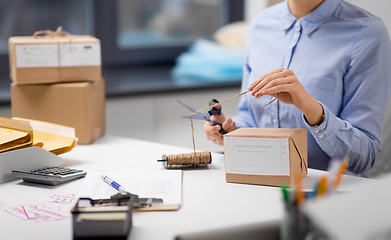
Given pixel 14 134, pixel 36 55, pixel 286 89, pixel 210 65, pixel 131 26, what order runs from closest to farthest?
pixel 286 89 → pixel 14 134 → pixel 36 55 → pixel 210 65 → pixel 131 26

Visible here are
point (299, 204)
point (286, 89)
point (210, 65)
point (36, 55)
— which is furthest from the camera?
point (210, 65)

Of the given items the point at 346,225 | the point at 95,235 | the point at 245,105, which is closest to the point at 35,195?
the point at 95,235

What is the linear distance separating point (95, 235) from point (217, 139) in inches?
23.9

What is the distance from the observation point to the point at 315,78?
1245 millimetres

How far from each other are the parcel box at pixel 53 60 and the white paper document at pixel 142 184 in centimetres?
52

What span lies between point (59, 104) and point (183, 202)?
2.46 feet

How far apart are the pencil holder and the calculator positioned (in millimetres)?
598

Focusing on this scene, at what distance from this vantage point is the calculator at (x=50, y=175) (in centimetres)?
100

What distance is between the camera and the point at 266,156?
3.13 ft

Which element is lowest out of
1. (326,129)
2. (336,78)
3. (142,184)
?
(142,184)

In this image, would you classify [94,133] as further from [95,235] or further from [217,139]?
[95,235]

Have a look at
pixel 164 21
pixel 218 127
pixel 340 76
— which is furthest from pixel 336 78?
pixel 164 21

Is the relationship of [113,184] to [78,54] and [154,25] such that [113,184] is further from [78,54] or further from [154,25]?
[154,25]

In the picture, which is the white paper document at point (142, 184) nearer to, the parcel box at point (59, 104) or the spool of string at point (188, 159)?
the spool of string at point (188, 159)
